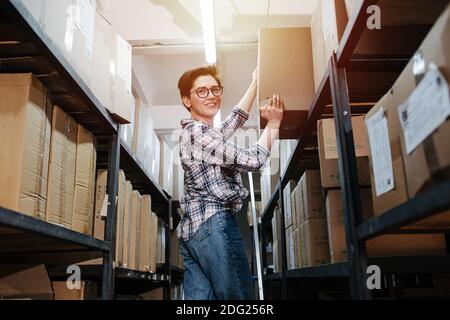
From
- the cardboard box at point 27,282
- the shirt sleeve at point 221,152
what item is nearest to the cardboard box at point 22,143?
the cardboard box at point 27,282

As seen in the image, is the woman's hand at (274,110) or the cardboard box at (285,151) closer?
the woman's hand at (274,110)

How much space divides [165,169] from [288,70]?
5.66ft

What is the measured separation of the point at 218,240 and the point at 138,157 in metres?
1.01

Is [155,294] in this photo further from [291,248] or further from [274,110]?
[274,110]

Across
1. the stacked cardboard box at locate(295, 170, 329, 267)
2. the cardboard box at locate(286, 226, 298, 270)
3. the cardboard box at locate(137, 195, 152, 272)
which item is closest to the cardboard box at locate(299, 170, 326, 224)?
the stacked cardboard box at locate(295, 170, 329, 267)

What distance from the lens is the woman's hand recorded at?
1.67m

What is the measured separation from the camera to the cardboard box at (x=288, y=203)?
92.2 inches

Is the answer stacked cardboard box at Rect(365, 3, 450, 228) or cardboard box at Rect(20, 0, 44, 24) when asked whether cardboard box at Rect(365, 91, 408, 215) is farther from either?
cardboard box at Rect(20, 0, 44, 24)

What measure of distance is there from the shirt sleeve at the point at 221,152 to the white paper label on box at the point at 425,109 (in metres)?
0.84

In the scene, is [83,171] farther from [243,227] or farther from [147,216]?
[243,227]

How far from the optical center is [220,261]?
5.04 feet

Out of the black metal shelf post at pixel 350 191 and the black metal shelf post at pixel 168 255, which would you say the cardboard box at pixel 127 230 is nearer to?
the black metal shelf post at pixel 168 255

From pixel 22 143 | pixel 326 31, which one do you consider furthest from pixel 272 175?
pixel 22 143

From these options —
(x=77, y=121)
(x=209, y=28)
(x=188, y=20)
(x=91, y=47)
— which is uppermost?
(x=188, y=20)
